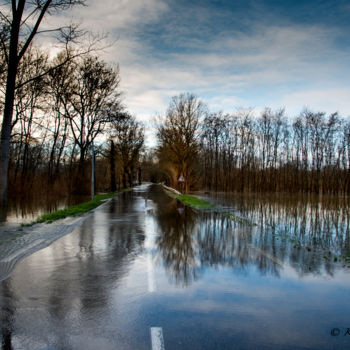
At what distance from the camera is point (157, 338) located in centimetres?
407

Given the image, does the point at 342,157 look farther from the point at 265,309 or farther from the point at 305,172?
the point at 265,309

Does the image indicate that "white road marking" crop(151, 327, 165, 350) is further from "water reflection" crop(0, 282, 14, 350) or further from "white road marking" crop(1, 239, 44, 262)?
"white road marking" crop(1, 239, 44, 262)

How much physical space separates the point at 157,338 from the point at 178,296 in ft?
5.15

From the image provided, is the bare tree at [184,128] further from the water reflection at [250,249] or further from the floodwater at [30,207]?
the water reflection at [250,249]

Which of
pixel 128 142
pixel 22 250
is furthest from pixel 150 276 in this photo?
pixel 128 142

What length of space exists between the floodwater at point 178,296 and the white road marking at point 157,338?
12 millimetres

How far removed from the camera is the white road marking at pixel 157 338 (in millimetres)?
3857

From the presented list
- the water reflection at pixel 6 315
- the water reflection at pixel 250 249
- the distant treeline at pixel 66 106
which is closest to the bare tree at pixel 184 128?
the distant treeline at pixel 66 106

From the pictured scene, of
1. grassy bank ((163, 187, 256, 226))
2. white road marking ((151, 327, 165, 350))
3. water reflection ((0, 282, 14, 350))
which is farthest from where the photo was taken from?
grassy bank ((163, 187, 256, 226))

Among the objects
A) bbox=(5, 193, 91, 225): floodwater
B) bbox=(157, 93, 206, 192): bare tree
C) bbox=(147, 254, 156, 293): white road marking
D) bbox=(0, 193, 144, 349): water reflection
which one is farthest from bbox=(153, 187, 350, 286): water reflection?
bbox=(157, 93, 206, 192): bare tree

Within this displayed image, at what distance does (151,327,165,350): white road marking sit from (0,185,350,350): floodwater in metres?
0.01

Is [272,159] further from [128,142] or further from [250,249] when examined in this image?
[250,249]

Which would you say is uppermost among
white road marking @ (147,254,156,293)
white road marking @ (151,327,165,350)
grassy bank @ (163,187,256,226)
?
white road marking @ (151,327,165,350)

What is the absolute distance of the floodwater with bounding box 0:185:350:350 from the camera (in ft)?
13.6
